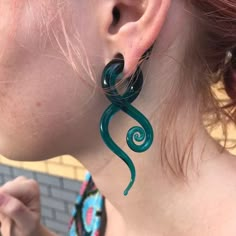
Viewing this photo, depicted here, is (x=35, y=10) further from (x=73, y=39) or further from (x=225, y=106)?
(x=225, y=106)

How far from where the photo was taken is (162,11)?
0.69 m

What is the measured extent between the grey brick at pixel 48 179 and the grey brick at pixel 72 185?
0.08 meters

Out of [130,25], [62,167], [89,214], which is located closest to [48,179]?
[62,167]

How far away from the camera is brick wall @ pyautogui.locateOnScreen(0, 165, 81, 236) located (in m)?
2.79

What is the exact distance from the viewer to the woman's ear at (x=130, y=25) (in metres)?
0.69

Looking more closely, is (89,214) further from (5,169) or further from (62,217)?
(5,169)

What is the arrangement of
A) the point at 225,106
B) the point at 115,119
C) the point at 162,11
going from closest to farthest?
the point at 162,11, the point at 115,119, the point at 225,106

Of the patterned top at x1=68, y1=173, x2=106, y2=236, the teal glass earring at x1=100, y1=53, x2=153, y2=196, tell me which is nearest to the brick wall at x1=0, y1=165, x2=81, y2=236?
the patterned top at x1=68, y1=173, x2=106, y2=236

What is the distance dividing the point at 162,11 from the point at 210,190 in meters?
0.39

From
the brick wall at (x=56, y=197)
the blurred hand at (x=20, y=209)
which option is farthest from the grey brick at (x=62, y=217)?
→ the blurred hand at (x=20, y=209)

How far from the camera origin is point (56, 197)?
9.60 feet

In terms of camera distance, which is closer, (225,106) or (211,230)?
(211,230)

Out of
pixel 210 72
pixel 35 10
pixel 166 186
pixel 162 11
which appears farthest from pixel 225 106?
pixel 35 10

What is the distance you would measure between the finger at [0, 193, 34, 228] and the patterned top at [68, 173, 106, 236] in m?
0.17
